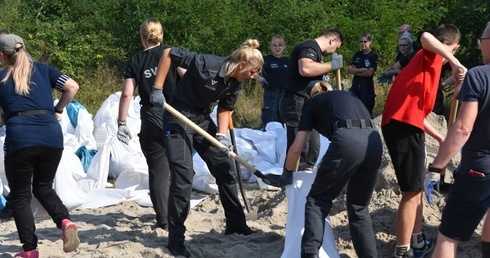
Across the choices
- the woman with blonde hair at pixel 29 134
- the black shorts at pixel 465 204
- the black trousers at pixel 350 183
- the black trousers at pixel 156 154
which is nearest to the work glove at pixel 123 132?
the black trousers at pixel 156 154

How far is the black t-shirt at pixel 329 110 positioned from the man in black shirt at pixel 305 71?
59.9 inches

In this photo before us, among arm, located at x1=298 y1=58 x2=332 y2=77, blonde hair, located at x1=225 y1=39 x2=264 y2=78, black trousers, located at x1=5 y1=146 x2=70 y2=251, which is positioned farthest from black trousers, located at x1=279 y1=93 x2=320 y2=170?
black trousers, located at x1=5 y1=146 x2=70 y2=251

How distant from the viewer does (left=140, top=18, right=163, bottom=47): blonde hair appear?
6.71 meters

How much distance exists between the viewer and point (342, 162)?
17.0ft

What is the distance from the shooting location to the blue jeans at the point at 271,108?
11.4 metres

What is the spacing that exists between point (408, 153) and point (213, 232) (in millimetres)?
1971

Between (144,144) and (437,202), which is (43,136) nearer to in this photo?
(144,144)

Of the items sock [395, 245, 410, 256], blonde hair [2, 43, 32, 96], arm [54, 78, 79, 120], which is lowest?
sock [395, 245, 410, 256]

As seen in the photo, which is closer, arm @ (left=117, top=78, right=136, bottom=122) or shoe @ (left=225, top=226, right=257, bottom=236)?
shoe @ (left=225, top=226, right=257, bottom=236)

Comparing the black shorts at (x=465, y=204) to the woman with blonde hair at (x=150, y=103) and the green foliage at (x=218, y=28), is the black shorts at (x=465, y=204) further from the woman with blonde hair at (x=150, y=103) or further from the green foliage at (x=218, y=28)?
the green foliage at (x=218, y=28)

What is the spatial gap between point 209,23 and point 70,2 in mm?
5142

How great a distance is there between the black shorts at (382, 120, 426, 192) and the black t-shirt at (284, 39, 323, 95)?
166 centimetres

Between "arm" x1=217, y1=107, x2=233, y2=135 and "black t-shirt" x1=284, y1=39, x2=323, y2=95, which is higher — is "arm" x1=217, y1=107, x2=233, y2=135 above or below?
below

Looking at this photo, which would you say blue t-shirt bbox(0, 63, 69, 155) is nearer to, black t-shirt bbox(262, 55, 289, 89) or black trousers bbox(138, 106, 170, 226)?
black trousers bbox(138, 106, 170, 226)
